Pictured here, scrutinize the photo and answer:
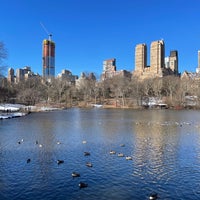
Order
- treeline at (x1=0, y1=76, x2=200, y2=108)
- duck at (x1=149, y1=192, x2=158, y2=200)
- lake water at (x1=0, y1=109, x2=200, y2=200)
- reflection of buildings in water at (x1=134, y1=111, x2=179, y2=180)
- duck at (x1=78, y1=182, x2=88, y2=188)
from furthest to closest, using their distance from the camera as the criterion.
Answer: treeline at (x1=0, y1=76, x2=200, y2=108) → reflection of buildings in water at (x1=134, y1=111, x2=179, y2=180) → duck at (x1=78, y1=182, x2=88, y2=188) → lake water at (x1=0, y1=109, x2=200, y2=200) → duck at (x1=149, y1=192, x2=158, y2=200)

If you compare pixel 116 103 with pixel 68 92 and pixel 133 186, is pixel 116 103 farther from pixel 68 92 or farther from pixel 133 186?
pixel 133 186

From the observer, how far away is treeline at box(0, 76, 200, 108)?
106 metres

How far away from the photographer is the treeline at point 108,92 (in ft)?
347

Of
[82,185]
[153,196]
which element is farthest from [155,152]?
[153,196]

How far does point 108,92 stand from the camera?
13600 centimetres

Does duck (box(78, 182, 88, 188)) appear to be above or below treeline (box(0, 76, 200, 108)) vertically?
below

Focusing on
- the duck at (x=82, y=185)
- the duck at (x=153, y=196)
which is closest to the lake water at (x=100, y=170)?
the duck at (x=82, y=185)

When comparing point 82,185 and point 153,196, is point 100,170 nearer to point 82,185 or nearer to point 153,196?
point 82,185

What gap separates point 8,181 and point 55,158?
5.01m

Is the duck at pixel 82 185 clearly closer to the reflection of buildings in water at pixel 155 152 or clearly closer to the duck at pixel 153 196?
the duck at pixel 153 196

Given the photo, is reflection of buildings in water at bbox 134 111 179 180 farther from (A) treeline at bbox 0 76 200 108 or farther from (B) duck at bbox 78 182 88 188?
(A) treeline at bbox 0 76 200 108

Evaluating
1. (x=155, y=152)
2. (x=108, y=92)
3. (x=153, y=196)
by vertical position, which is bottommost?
(x=153, y=196)

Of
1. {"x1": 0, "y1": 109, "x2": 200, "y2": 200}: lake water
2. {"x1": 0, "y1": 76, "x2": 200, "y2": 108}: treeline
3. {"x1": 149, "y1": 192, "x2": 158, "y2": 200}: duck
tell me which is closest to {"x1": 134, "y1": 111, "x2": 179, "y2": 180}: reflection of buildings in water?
{"x1": 0, "y1": 109, "x2": 200, "y2": 200}: lake water

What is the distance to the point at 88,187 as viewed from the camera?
13172 millimetres
